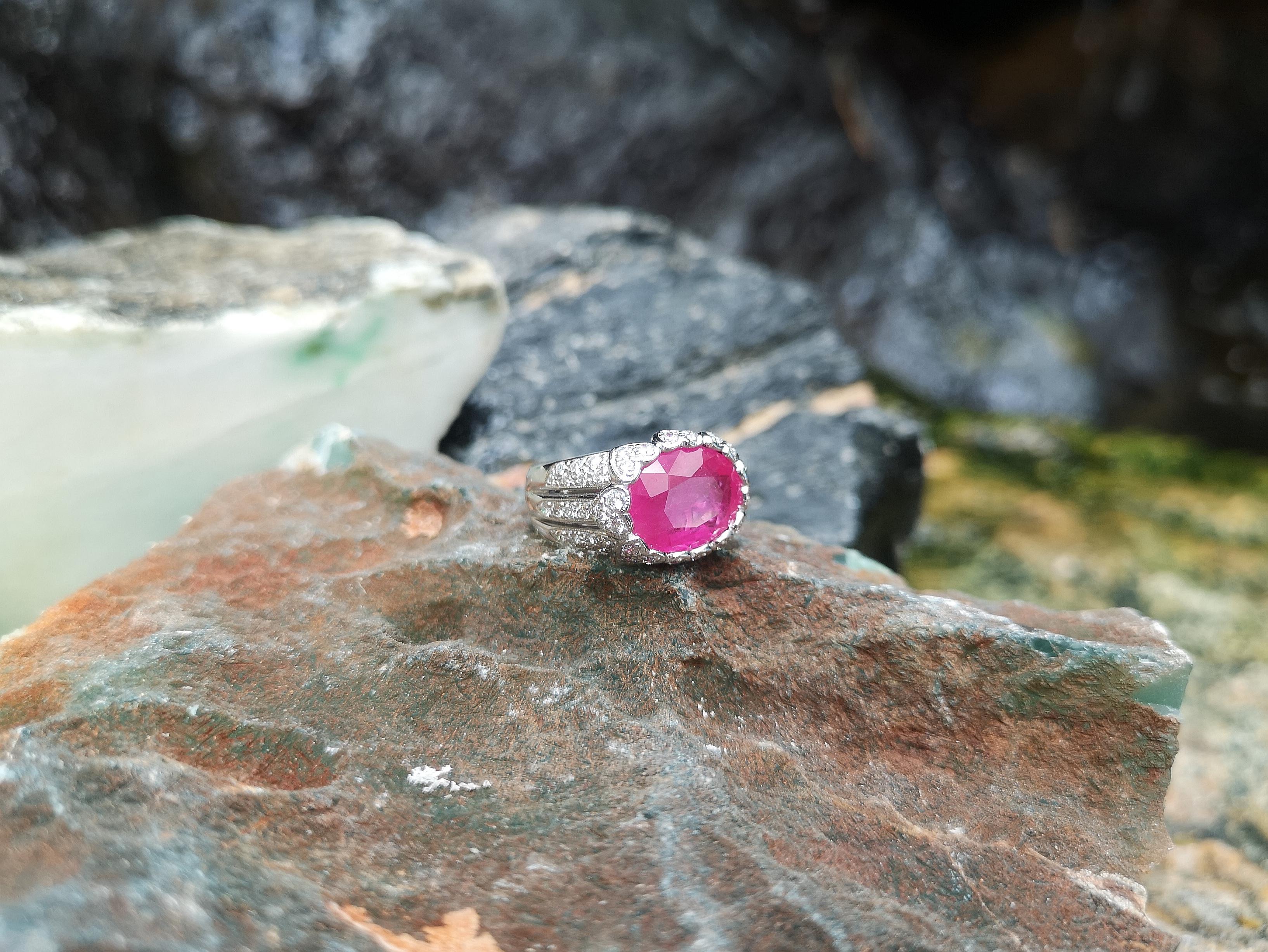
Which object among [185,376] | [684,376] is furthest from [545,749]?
[684,376]

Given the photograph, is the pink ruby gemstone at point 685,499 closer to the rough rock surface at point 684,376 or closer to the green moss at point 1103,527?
the rough rock surface at point 684,376

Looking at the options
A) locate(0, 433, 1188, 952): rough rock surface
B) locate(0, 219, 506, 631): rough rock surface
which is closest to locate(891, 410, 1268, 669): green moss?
locate(0, 433, 1188, 952): rough rock surface

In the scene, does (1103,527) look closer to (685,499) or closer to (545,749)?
(685,499)

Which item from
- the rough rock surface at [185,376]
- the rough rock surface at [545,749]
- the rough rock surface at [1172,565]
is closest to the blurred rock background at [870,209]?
the rough rock surface at [1172,565]

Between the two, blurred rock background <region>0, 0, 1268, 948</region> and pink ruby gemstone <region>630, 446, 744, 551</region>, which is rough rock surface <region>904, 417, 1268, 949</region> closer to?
blurred rock background <region>0, 0, 1268, 948</region>

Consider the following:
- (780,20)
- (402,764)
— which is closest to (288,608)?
(402,764)
